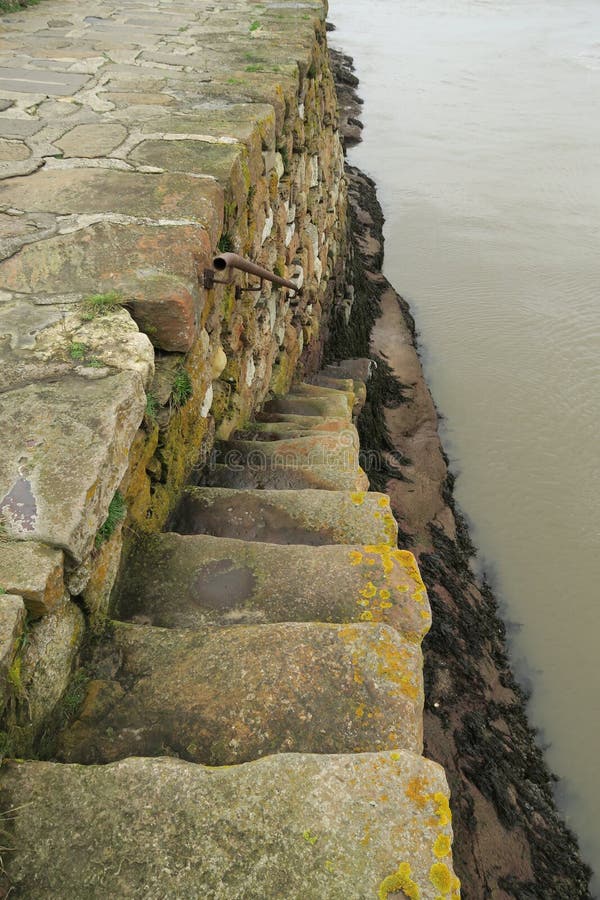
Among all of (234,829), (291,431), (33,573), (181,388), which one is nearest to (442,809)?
(234,829)

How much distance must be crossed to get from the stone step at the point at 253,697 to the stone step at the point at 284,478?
3.77 feet

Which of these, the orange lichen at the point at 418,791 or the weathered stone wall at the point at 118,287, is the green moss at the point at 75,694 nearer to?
the weathered stone wall at the point at 118,287

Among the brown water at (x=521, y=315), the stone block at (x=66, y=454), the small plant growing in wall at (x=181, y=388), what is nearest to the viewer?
the stone block at (x=66, y=454)

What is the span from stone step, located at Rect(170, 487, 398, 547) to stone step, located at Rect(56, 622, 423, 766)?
0.61 metres

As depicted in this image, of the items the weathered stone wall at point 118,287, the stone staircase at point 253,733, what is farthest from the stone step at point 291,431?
the stone staircase at point 253,733

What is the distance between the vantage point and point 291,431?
3.58 metres

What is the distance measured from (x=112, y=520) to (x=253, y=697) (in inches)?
24.5

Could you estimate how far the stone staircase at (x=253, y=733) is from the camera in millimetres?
1150

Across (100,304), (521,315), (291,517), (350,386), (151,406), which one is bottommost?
(521,315)

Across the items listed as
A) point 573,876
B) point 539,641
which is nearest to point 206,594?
point 573,876

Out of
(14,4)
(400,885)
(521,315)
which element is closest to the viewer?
(400,885)

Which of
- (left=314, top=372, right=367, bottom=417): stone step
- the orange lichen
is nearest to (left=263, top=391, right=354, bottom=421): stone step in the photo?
(left=314, top=372, right=367, bottom=417): stone step

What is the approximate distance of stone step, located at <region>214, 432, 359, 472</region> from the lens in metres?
2.92

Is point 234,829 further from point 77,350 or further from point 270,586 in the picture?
point 77,350
